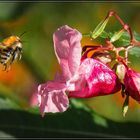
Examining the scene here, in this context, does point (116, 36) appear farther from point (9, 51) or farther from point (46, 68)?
point (46, 68)

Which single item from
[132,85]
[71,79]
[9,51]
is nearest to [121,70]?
[132,85]

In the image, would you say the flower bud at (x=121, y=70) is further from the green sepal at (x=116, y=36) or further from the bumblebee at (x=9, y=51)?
the bumblebee at (x=9, y=51)

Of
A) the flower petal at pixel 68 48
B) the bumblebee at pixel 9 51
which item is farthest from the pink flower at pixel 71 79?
the bumblebee at pixel 9 51

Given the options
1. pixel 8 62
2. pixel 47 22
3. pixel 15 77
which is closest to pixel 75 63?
pixel 8 62

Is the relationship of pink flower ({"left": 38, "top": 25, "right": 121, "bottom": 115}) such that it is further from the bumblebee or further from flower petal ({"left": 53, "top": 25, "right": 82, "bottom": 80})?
the bumblebee

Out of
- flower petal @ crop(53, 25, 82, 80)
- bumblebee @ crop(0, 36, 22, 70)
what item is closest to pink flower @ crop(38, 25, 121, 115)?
flower petal @ crop(53, 25, 82, 80)
